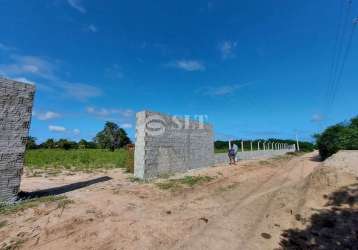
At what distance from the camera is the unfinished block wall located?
1074 cm

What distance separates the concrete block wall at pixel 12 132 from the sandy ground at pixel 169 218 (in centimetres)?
125

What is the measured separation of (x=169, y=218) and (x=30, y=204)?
12.9ft

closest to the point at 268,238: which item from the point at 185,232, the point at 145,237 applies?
the point at 185,232

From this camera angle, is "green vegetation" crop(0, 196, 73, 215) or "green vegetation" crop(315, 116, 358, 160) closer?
"green vegetation" crop(0, 196, 73, 215)

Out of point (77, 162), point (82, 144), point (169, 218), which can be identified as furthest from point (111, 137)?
point (169, 218)

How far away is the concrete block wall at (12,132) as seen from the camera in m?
6.13

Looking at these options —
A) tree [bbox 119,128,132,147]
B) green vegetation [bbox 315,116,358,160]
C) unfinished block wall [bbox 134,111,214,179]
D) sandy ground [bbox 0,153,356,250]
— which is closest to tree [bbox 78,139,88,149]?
tree [bbox 119,128,132,147]

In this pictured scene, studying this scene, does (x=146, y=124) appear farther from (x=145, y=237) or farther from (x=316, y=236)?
(x=316, y=236)

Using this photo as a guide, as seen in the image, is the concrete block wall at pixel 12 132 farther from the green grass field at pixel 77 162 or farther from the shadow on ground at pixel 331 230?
the green grass field at pixel 77 162

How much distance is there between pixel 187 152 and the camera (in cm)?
1367

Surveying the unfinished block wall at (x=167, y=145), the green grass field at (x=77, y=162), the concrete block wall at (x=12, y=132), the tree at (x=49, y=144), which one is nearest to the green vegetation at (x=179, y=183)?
the unfinished block wall at (x=167, y=145)

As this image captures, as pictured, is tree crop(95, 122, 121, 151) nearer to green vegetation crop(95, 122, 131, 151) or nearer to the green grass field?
green vegetation crop(95, 122, 131, 151)

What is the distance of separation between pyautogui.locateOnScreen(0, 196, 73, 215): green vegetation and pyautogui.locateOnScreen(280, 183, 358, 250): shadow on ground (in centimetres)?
558

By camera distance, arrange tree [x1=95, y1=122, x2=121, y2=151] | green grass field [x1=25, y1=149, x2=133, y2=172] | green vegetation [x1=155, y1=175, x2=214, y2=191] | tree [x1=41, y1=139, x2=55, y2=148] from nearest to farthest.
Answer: green vegetation [x1=155, y1=175, x2=214, y2=191] < green grass field [x1=25, y1=149, x2=133, y2=172] < tree [x1=41, y1=139, x2=55, y2=148] < tree [x1=95, y1=122, x2=121, y2=151]
